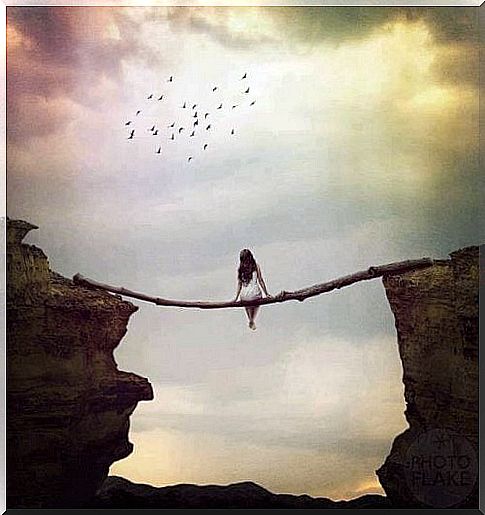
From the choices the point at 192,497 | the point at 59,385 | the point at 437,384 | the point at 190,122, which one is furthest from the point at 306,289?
the point at 59,385

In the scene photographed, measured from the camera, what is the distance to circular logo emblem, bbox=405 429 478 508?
2.76 m

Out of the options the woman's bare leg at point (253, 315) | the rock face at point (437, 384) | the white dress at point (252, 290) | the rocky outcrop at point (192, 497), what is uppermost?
the white dress at point (252, 290)

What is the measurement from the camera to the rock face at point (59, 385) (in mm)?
2768

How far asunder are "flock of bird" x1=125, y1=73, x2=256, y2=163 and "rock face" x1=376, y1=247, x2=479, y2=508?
103cm

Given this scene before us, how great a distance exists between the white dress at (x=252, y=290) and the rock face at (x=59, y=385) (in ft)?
1.59

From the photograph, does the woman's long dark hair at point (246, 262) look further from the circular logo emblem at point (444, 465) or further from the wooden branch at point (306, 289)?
the circular logo emblem at point (444, 465)

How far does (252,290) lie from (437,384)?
35.8 inches

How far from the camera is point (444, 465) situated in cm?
277

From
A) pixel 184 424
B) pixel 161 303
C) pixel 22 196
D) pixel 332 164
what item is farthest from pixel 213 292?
pixel 22 196

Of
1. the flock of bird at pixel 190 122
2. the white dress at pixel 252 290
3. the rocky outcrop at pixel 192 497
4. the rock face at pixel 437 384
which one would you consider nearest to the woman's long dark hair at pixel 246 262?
the white dress at pixel 252 290

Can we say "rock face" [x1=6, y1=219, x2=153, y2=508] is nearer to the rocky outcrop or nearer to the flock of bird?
the rocky outcrop

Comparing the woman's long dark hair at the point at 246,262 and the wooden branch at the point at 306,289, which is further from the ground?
the woman's long dark hair at the point at 246,262

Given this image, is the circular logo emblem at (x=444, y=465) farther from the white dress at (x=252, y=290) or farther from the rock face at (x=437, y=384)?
the white dress at (x=252, y=290)

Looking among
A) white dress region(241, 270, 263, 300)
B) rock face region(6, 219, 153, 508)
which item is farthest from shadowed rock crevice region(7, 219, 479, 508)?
white dress region(241, 270, 263, 300)
